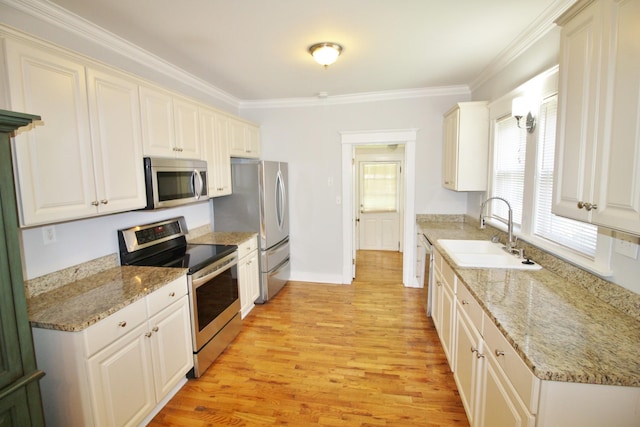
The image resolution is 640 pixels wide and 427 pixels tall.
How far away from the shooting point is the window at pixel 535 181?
1.96 meters

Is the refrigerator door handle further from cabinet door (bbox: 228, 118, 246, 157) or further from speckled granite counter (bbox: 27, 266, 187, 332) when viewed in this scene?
speckled granite counter (bbox: 27, 266, 187, 332)

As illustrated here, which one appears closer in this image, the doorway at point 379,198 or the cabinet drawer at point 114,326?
the cabinet drawer at point 114,326

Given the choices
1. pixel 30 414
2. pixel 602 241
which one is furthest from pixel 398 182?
pixel 30 414

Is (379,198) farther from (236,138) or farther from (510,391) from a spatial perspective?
(510,391)

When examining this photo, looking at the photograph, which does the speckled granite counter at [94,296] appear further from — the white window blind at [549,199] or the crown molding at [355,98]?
the crown molding at [355,98]

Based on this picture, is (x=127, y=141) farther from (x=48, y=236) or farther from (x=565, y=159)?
(x=565, y=159)

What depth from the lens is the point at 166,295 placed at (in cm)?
211

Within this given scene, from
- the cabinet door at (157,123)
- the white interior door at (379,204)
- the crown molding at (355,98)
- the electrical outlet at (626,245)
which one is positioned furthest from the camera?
the white interior door at (379,204)

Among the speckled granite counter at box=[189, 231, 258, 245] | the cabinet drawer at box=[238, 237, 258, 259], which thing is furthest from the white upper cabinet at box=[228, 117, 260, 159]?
the cabinet drawer at box=[238, 237, 258, 259]

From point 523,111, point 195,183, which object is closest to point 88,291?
point 195,183

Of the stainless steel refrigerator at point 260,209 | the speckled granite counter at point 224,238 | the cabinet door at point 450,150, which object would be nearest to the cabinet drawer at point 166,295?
the speckled granite counter at point 224,238

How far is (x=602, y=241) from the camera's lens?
1658 mm

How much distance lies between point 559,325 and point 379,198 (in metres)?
5.28

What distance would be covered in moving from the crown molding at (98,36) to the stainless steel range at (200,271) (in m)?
1.46
